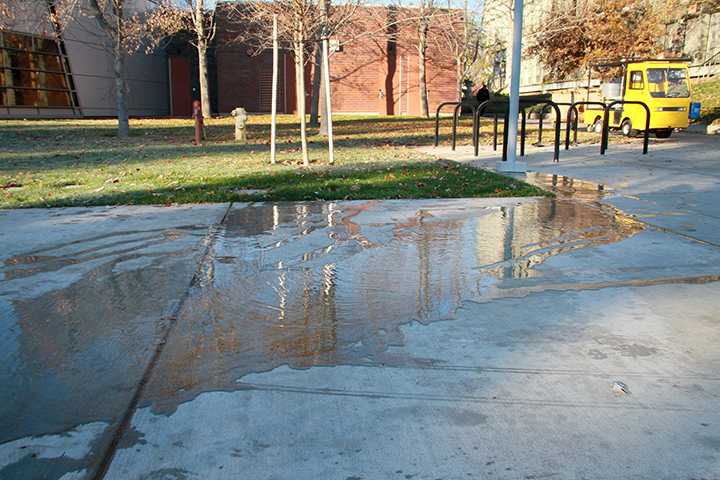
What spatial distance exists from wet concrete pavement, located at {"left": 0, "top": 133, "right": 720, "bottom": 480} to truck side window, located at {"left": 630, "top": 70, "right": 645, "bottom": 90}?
16.1 metres

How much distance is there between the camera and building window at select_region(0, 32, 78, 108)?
100ft

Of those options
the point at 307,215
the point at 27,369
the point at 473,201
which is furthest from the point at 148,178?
the point at 27,369

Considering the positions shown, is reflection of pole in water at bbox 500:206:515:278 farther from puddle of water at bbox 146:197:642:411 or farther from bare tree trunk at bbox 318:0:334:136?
bare tree trunk at bbox 318:0:334:136

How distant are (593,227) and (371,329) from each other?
3557 millimetres

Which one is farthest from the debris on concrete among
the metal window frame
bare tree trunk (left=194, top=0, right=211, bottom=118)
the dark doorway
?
the dark doorway

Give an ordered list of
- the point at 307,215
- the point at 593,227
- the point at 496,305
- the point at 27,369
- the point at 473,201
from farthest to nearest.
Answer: the point at 473,201 → the point at 307,215 → the point at 593,227 → the point at 496,305 → the point at 27,369

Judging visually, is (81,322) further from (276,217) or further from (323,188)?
(323,188)

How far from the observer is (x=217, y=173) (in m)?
11.4

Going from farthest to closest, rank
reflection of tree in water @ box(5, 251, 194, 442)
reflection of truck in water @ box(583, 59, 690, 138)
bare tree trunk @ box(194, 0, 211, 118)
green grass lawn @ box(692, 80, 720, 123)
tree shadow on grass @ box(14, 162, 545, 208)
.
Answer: bare tree trunk @ box(194, 0, 211, 118), green grass lawn @ box(692, 80, 720, 123), reflection of truck in water @ box(583, 59, 690, 138), tree shadow on grass @ box(14, 162, 545, 208), reflection of tree in water @ box(5, 251, 194, 442)

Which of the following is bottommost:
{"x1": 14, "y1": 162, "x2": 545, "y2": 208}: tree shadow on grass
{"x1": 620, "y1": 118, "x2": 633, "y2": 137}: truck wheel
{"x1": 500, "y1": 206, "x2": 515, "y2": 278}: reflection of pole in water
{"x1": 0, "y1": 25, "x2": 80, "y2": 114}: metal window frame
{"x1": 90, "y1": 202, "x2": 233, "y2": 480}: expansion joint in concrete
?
{"x1": 90, "y1": 202, "x2": 233, "y2": 480}: expansion joint in concrete

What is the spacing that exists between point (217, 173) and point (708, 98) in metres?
22.0

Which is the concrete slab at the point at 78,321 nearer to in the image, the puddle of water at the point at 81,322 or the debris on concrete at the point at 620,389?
the puddle of water at the point at 81,322

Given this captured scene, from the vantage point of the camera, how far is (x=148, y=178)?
10.7m

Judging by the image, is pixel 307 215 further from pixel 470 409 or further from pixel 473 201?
pixel 470 409
